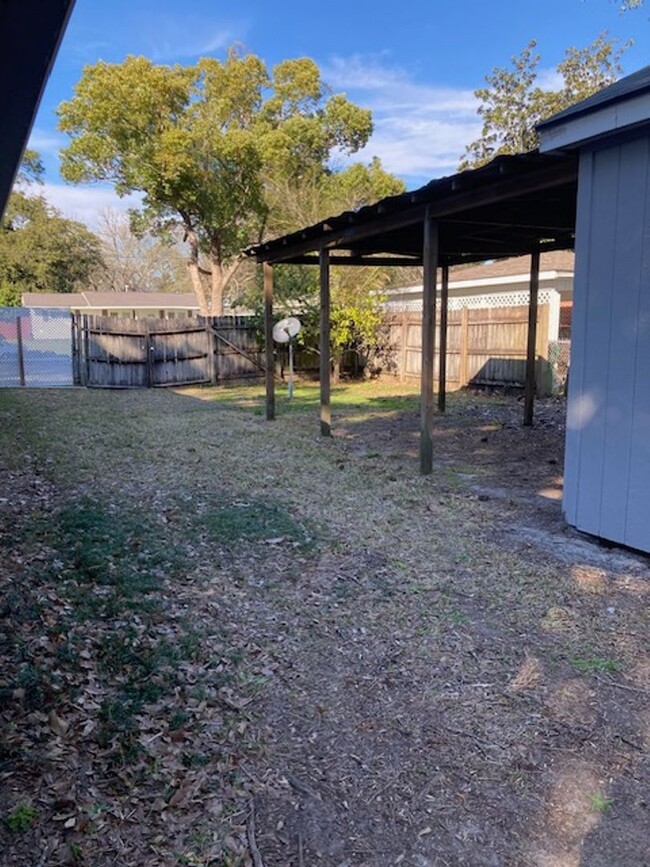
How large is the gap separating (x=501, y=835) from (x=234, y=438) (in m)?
6.72

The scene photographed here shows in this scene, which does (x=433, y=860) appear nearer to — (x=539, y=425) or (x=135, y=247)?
(x=539, y=425)

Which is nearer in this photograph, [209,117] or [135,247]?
[209,117]

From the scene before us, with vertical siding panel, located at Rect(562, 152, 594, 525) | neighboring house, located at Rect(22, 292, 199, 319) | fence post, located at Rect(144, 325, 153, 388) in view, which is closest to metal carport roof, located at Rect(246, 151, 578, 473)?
vertical siding panel, located at Rect(562, 152, 594, 525)

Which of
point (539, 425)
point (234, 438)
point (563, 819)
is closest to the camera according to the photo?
point (563, 819)

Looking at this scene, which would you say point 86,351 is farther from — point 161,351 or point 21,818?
point 21,818

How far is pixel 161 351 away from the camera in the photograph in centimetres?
1534

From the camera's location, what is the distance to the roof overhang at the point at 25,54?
1.64m

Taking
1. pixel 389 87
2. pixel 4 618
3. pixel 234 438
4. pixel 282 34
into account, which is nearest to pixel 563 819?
pixel 4 618

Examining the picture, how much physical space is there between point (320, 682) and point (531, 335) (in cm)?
734

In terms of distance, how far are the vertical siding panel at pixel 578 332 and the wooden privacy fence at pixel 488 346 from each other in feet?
27.9

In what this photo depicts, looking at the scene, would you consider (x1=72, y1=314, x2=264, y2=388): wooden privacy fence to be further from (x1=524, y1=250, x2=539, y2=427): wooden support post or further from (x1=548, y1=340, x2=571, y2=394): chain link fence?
(x1=524, y1=250, x2=539, y2=427): wooden support post

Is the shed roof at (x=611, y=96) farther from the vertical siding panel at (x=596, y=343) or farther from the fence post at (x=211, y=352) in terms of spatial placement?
the fence post at (x=211, y=352)

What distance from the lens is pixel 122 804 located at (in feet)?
6.37

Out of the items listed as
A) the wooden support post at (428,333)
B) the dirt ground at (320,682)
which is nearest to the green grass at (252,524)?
the dirt ground at (320,682)
